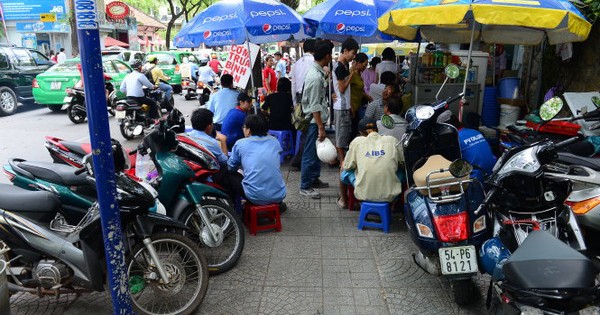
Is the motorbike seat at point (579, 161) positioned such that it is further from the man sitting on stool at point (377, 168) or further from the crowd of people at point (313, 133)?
the man sitting on stool at point (377, 168)

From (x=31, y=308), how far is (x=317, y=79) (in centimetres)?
357

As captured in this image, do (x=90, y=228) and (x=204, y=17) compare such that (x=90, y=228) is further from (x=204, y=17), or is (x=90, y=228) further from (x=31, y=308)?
(x=204, y=17)

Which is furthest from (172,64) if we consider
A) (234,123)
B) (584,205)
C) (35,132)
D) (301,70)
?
(584,205)

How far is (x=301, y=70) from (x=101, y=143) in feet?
16.4

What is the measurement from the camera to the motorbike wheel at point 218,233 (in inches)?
→ 146

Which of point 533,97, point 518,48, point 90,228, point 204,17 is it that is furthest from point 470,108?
point 90,228

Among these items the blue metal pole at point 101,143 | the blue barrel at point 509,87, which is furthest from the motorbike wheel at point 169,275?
the blue barrel at point 509,87

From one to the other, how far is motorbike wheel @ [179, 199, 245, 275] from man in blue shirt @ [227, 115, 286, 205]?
492 mm

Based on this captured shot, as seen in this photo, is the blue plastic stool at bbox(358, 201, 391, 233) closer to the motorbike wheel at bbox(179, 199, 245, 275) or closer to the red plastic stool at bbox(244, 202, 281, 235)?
the red plastic stool at bbox(244, 202, 281, 235)

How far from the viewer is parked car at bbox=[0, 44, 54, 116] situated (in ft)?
40.6

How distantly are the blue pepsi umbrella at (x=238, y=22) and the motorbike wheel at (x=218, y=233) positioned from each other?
2.78 metres

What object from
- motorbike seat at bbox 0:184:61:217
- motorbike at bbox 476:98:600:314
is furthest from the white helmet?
motorbike seat at bbox 0:184:61:217

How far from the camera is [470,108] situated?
741 cm

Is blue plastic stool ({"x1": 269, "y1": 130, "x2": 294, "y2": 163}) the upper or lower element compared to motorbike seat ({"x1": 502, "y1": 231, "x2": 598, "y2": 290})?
lower
